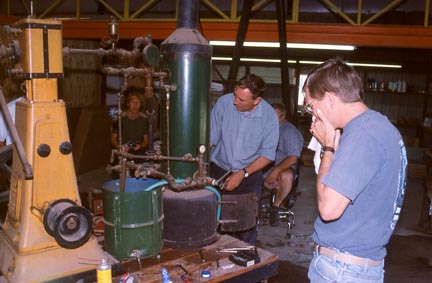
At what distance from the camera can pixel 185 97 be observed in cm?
231

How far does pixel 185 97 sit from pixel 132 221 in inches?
28.5

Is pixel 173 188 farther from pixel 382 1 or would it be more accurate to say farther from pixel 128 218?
pixel 382 1

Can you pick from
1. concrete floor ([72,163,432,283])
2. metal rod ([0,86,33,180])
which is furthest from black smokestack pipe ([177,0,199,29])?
concrete floor ([72,163,432,283])

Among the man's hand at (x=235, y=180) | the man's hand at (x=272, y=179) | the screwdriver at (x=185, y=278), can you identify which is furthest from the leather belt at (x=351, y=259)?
the man's hand at (x=272, y=179)

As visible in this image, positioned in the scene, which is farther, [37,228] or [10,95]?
[10,95]

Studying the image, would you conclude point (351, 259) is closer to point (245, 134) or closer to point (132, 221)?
point (132, 221)

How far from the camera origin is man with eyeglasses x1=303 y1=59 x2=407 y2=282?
1616mm

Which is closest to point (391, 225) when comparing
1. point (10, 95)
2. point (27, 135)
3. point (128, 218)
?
point (128, 218)

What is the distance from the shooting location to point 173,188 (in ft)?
7.27

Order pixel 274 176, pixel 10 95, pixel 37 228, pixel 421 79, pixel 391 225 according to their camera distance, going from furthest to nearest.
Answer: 1. pixel 421 79
2. pixel 10 95
3. pixel 274 176
4. pixel 37 228
5. pixel 391 225

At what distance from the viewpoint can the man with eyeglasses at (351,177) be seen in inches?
63.6

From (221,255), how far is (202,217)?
0.23m

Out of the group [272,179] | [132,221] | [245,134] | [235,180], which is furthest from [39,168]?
[272,179]

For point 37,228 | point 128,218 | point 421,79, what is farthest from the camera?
point 421,79
